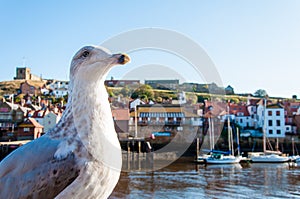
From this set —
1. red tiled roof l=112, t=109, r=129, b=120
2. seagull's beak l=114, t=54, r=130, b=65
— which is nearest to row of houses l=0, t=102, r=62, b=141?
red tiled roof l=112, t=109, r=129, b=120

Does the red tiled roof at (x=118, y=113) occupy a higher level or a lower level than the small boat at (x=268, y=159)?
higher

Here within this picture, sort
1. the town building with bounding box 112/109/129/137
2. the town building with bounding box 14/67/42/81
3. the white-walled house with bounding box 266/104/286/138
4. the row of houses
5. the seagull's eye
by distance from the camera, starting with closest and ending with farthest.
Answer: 1. the seagull's eye
2. the town building with bounding box 112/109/129/137
3. the row of houses
4. the white-walled house with bounding box 266/104/286/138
5. the town building with bounding box 14/67/42/81

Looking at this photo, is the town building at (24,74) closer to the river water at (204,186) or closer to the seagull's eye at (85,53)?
→ the river water at (204,186)

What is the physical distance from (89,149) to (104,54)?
0.73 metres

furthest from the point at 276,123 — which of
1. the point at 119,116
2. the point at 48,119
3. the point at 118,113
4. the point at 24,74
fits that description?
the point at 24,74

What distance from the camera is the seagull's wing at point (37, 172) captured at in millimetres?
2049

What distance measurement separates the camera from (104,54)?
2.27m

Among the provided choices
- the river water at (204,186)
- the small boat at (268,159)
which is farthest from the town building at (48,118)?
the small boat at (268,159)

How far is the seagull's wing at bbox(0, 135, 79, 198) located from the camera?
205 cm

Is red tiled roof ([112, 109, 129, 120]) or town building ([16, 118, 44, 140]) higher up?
red tiled roof ([112, 109, 129, 120])

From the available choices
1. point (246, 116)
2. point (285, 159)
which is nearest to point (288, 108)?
point (246, 116)

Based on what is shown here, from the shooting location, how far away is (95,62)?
7.39ft

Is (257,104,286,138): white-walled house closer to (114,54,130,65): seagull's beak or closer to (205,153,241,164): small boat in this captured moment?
(205,153,241,164): small boat

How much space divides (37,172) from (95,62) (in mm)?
901
